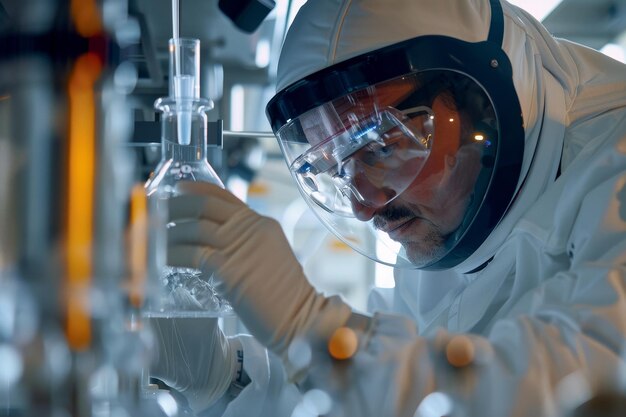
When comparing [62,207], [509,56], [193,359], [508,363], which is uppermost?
[509,56]

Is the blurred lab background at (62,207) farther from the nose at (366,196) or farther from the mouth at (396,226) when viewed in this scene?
the mouth at (396,226)

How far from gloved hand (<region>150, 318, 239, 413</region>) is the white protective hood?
52 centimetres

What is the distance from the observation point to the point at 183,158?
1260 mm

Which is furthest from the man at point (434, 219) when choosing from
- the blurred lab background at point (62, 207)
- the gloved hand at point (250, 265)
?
the blurred lab background at point (62, 207)

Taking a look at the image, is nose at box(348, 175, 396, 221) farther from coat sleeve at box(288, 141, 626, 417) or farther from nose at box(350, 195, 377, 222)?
coat sleeve at box(288, 141, 626, 417)

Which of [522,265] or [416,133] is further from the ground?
[416,133]

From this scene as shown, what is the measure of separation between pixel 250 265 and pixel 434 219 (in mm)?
605

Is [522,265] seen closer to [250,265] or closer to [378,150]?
[378,150]

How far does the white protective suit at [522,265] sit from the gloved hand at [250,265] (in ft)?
0.34

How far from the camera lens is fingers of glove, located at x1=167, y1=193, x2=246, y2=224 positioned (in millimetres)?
1126

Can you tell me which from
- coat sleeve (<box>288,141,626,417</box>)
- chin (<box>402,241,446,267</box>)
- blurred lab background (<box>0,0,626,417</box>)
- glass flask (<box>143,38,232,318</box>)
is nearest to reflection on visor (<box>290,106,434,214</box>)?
chin (<box>402,241,446,267</box>)

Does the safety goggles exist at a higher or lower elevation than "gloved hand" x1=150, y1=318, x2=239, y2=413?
higher

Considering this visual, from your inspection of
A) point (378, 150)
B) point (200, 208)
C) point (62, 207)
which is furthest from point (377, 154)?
point (62, 207)

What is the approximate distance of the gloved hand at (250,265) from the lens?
1120 mm
